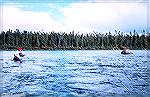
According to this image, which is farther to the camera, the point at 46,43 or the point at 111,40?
the point at 111,40

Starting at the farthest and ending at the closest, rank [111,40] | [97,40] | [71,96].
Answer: [111,40]
[97,40]
[71,96]

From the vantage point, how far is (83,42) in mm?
41312

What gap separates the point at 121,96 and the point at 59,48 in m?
35.4

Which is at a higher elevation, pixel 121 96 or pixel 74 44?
pixel 74 44

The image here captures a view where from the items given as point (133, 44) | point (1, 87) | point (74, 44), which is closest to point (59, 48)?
point (74, 44)

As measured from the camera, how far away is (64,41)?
1612 inches

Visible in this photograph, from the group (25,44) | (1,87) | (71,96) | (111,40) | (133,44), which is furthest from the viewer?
(133,44)

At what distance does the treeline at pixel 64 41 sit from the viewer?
35322 millimetres

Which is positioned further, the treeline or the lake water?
the treeline

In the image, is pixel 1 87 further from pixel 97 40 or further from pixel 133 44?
pixel 133 44

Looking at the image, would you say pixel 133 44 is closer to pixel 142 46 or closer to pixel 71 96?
pixel 142 46

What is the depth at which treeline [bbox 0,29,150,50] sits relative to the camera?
35.3m

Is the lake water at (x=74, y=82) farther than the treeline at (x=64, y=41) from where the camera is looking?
No

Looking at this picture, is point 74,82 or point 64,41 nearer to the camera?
point 74,82
